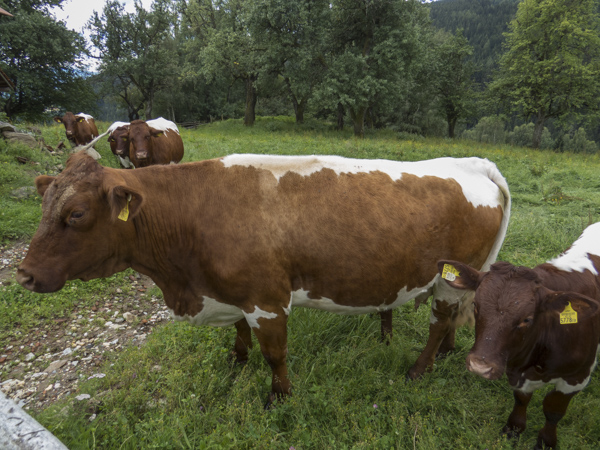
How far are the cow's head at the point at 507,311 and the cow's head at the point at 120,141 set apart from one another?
31.1 ft

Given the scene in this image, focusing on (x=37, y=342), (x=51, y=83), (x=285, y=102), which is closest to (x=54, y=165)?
(x=37, y=342)

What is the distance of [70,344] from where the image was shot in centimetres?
392

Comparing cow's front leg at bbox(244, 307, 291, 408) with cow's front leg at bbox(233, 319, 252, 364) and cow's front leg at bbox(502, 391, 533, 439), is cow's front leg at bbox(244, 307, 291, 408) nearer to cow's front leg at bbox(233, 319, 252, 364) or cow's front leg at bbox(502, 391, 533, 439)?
cow's front leg at bbox(233, 319, 252, 364)

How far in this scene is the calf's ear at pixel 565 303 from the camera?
7.09 ft

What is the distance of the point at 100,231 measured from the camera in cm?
244

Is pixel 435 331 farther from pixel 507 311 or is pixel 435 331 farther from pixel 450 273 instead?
pixel 507 311

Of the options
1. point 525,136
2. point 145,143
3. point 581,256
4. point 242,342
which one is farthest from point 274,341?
point 525,136

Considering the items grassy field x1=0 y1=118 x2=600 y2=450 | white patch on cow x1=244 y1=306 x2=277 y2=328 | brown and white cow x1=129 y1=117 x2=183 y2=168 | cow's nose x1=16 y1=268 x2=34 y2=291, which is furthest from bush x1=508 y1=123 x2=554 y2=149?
cow's nose x1=16 y1=268 x2=34 y2=291

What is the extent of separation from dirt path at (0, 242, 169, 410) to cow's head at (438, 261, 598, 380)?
142 inches

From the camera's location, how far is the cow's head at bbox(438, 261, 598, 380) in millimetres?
2271

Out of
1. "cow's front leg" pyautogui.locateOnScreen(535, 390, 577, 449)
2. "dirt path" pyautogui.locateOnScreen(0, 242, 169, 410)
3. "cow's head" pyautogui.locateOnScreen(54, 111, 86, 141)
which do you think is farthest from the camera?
"cow's head" pyautogui.locateOnScreen(54, 111, 86, 141)

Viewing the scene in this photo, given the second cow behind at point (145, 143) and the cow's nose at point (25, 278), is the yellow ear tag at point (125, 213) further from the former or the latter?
the second cow behind at point (145, 143)

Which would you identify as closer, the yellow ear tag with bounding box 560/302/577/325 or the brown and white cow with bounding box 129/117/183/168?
the yellow ear tag with bounding box 560/302/577/325

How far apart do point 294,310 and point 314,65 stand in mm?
23944
